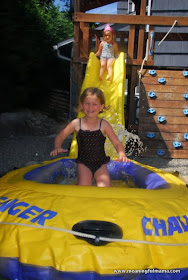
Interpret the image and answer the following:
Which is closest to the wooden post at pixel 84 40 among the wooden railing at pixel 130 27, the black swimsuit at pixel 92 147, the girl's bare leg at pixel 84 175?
the wooden railing at pixel 130 27

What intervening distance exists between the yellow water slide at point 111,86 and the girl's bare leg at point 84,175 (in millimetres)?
1175

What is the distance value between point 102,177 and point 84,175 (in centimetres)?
18

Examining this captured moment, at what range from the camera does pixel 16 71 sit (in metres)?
2.68

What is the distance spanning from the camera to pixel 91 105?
10.3 ft

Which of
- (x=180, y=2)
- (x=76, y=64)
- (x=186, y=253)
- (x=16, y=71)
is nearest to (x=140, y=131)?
(x=76, y=64)

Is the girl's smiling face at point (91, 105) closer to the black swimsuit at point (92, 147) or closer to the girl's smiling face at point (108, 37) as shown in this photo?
the black swimsuit at point (92, 147)

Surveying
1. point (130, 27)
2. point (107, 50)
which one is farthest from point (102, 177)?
point (130, 27)

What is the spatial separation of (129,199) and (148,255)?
1.58 feet

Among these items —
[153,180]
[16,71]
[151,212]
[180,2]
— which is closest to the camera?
[151,212]

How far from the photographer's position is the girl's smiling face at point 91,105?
3109 millimetres

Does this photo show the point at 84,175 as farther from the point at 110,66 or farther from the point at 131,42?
the point at 131,42

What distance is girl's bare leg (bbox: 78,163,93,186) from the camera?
3.14 metres

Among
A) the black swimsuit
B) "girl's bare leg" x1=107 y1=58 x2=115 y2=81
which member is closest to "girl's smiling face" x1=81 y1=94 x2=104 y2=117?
the black swimsuit

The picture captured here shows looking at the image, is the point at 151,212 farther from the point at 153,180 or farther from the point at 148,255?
the point at 153,180
